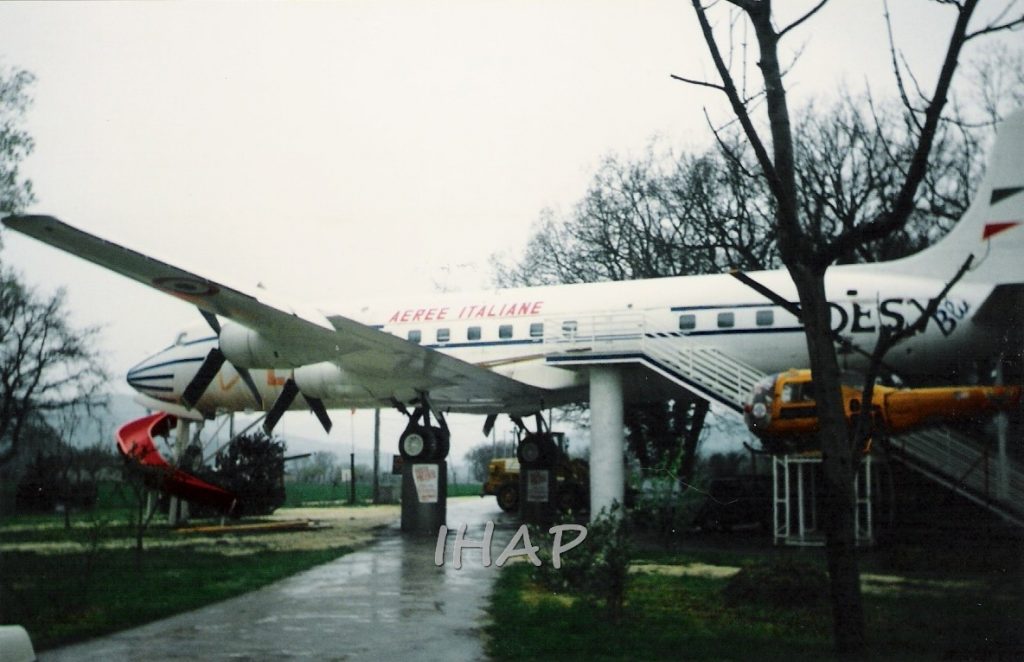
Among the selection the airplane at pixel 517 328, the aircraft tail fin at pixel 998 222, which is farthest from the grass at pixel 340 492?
the aircraft tail fin at pixel 998 222

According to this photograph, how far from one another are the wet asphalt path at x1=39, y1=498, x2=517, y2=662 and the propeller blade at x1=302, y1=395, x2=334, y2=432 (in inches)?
167

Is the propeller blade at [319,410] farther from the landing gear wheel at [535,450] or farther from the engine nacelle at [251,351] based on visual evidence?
the landing gear wheel at [535,450]

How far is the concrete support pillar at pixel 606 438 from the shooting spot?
12.4 m

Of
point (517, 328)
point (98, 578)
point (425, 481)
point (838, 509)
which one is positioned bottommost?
point (98, 578)

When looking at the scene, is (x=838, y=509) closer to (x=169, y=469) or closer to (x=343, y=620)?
(x=343, y=620)

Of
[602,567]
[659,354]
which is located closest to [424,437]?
[659,354]

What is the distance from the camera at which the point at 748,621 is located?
7781mm

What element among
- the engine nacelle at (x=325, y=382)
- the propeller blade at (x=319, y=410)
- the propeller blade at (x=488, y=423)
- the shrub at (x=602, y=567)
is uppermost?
the engine nacelle at (x=325, y=382)

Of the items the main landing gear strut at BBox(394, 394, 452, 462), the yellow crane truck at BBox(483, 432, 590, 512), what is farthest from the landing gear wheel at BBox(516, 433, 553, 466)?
the main landing gear strut at BBox(394, 394, 452, 462)

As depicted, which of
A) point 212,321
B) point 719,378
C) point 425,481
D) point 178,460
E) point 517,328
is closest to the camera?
point 425,481

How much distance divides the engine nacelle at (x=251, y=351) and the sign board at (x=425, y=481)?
3.74 m

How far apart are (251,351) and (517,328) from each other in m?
4.69

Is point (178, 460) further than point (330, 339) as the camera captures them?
Yes

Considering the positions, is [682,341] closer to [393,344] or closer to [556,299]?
[556,299]
